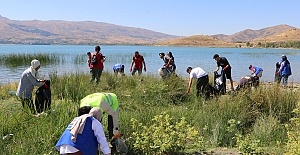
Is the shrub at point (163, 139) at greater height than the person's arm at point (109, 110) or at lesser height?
lesser

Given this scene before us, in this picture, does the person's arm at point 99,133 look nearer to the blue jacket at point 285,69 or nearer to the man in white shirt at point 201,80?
the man in white shirt at point 201,80

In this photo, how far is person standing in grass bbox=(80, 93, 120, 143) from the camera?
4.04 meters

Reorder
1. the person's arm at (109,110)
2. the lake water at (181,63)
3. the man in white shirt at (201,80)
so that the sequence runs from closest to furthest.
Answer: the person's arm at (109,110), the man in white shirt at (201,80), the lake water at (181,63)

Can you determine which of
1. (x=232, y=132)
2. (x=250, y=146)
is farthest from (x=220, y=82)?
(x=250, y=146)

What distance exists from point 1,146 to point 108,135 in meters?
1.59

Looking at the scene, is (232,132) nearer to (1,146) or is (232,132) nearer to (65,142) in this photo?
(65,142)

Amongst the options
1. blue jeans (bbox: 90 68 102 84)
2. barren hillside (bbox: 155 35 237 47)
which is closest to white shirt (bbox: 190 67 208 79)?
blue jeans (bbox: 90 68 102 84)

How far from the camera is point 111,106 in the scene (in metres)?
4.35

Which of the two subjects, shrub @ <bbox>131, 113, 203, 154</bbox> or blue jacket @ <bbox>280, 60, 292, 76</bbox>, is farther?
blue jacket @ <bbox>280, 60, 292, 76</bbox>

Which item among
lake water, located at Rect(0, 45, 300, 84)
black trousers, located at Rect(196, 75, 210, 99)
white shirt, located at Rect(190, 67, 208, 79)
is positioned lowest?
lake water, located at Rect(0, 45, 300, 84)

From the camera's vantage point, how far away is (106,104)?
422 cm

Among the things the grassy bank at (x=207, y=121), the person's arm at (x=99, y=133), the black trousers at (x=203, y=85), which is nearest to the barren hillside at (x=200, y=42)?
the black trousers at (x=203, y=85)

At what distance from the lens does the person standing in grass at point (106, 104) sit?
4.04m

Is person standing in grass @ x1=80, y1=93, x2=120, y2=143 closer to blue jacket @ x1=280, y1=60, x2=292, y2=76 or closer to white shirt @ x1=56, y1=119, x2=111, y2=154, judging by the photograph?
white shirt @ x1=56, y1=119, x2=111, y2=154
